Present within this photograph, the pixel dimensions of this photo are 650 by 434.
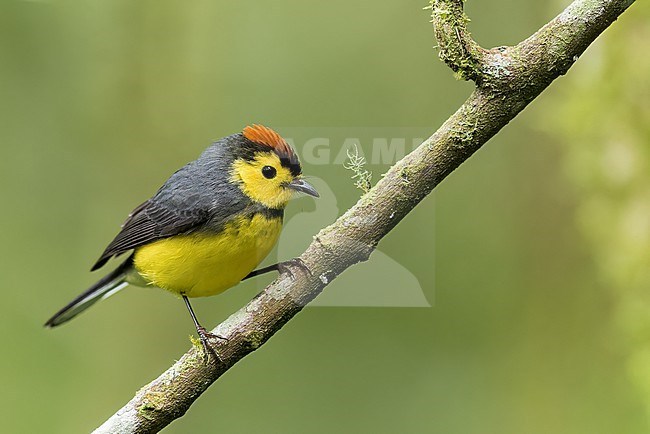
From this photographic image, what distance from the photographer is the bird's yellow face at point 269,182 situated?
3514mm

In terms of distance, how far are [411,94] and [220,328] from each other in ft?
11.7

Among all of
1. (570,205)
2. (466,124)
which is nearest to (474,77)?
(466,124)

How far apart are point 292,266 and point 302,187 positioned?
0.62 meters

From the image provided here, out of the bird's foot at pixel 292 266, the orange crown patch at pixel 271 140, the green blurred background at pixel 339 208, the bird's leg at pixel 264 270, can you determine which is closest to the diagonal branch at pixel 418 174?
the bird's foot at pixel 292 266

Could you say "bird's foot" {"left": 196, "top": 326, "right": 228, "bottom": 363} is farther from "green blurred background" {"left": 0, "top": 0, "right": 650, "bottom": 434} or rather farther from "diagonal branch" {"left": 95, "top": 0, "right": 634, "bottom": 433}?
"green blurred background" {"left": 0, "top": 0, "right": 650, "bottom": 434}

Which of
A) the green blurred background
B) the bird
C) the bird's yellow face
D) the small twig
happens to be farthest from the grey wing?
the green blurred background

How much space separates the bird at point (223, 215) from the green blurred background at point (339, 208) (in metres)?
0.91

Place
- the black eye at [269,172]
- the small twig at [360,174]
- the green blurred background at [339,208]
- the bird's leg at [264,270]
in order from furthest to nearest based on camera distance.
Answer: the green blurred background at [339,208] → the black eye at [269,172] → the bird's leg at [264,270] → the small twig at [360,174]

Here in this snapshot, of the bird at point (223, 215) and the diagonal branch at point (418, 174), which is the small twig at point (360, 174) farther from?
the bird at point (223, 215)

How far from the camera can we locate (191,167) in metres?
3.79

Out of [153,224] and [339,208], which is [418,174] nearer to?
[153,224]

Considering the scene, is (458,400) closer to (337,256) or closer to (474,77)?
(337,256)

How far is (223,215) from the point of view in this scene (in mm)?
3486

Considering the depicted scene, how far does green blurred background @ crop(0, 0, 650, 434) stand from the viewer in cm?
548
